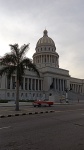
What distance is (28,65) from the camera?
28.2 meters

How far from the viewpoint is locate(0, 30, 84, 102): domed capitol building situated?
77.6 m

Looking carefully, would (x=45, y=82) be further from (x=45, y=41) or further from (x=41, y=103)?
(x=41, y=103)

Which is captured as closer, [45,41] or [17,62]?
[17,62]

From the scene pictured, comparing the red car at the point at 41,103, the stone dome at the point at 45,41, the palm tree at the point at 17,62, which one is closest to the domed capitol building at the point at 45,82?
the stone dome at the point at 45,41

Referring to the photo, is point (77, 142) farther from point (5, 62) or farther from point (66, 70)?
point (66, 70)

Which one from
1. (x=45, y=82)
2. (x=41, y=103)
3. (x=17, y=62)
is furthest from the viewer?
(x=45, y=82)

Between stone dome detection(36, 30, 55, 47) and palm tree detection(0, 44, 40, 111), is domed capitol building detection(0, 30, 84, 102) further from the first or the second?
palm tree detection(0, 44, 40, 111)

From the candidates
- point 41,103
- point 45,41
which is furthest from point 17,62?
point 45,41

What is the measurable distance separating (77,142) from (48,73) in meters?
82.1

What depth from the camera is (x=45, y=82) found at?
297 ft

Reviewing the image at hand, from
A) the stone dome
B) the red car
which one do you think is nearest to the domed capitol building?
the stone dome

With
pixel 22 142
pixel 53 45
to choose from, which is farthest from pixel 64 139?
pixel 53 45

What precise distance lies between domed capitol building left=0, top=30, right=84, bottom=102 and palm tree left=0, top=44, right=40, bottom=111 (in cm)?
3552

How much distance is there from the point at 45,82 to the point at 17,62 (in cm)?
6290
